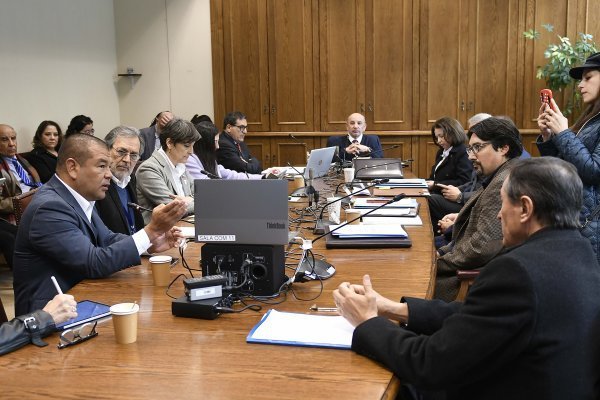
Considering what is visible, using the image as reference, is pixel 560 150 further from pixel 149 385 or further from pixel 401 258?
pixel 149 385

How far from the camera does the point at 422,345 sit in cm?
140

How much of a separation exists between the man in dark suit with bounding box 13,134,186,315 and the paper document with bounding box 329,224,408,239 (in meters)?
0.77

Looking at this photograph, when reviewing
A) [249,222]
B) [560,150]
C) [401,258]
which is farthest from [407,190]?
[249,222]

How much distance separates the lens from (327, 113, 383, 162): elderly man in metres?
6.21

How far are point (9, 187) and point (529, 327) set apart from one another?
15.8 ft

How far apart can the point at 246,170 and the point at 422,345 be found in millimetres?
4744

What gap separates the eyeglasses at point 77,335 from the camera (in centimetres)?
160

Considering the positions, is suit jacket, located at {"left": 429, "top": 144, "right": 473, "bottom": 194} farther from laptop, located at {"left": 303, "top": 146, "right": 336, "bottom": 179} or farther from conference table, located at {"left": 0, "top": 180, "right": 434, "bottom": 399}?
conference table, located at {"left": 0, "top": 180, "right": 434, "bottom": 399}

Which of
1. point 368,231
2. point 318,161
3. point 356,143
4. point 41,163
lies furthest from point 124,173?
point 356,143

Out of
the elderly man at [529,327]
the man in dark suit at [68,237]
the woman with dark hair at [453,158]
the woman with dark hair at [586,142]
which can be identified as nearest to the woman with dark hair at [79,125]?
the woman with dark hair at [453,158]

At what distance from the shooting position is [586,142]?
119 inches

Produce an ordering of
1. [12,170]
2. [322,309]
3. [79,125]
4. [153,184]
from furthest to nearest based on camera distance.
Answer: [79,125] < [12,170] < [153,184] < [322,309]

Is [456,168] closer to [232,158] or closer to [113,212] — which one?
[232,158]

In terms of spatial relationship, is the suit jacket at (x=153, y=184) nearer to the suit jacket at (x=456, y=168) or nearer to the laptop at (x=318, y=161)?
the laptop at (x=318, y=161)
